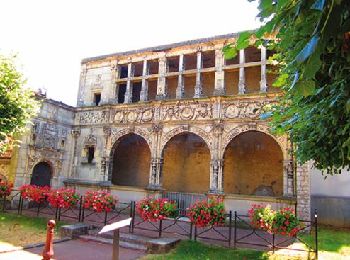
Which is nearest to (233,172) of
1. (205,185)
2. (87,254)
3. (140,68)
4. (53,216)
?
(205,185)

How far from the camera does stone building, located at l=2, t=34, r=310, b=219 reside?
13945 millimetres

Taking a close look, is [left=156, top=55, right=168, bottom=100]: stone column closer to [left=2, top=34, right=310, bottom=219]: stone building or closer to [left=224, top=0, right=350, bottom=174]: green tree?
[left=2, top=34, right=310, bottom=219]: stone building

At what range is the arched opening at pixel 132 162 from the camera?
60.2 feet

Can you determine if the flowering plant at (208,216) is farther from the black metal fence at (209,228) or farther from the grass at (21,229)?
the grass at (21,229)

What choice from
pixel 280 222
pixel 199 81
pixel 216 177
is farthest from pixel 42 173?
pixel 280 222

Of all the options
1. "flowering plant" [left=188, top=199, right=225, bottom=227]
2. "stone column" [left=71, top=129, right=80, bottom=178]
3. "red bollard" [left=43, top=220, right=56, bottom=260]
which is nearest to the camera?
"red bollard" [left=43, top=220, right=56, bottom=260]

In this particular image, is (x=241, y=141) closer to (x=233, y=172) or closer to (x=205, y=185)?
(x=233, y=172)

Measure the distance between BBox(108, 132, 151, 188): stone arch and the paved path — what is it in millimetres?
9259

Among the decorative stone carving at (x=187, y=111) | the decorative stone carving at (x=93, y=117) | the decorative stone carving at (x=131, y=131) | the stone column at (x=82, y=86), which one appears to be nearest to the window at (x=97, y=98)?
A: the stone column at (x=82, y=86)

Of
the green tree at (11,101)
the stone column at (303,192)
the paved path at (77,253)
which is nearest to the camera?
the paved path at (77,253)

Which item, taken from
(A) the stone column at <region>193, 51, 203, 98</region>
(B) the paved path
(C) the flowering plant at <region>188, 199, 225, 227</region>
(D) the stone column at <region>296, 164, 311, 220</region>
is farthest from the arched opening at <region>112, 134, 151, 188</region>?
(C) the flowering plant at <region>188, 199, 225, 227</region>

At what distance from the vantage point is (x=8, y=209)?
44.8 feet

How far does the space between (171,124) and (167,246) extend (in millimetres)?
7698

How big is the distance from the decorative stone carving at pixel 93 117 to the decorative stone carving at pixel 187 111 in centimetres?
358
